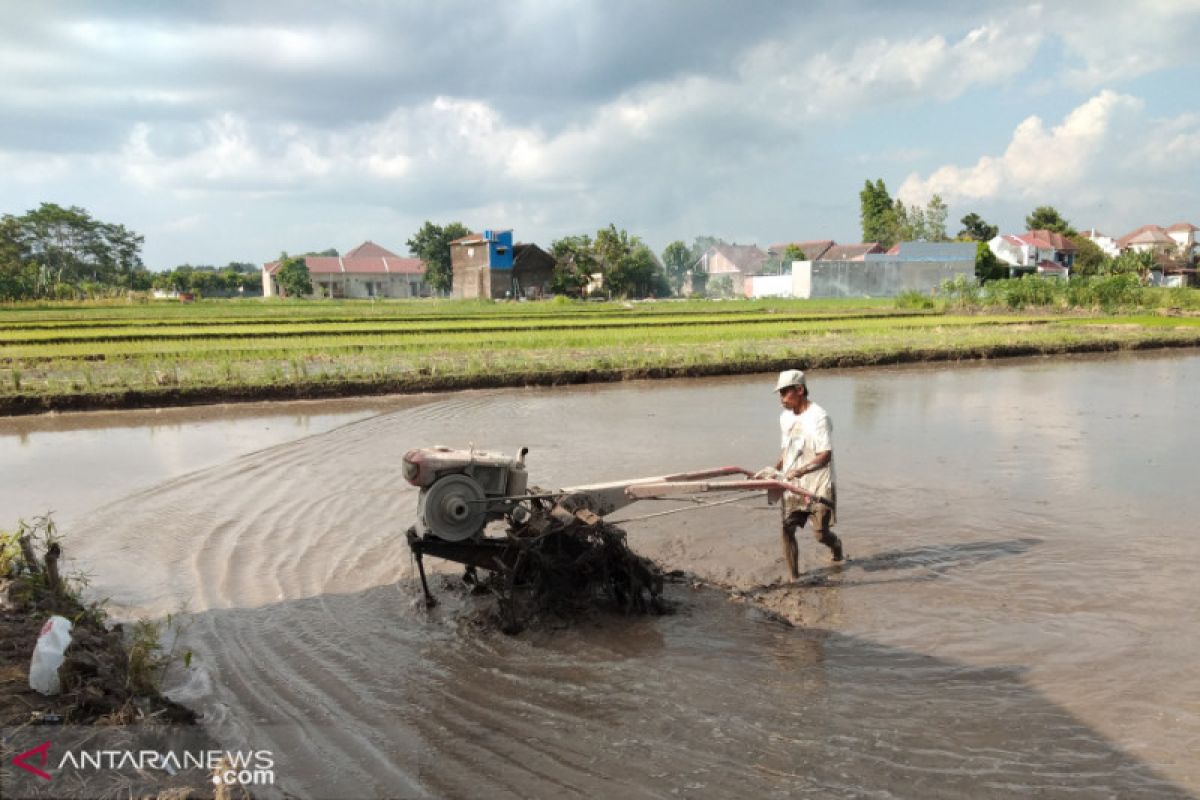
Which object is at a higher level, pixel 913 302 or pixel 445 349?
pixel 913 302

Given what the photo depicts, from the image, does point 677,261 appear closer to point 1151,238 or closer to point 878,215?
point 878,215

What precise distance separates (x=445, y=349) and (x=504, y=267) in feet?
125

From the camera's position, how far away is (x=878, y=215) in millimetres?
69125

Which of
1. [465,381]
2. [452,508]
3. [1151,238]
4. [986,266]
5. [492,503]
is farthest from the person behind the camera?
[1151,238]

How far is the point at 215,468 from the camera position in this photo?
8.74 metres

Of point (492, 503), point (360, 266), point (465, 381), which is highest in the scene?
→ point (360, 266)

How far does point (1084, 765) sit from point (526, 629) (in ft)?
8.91

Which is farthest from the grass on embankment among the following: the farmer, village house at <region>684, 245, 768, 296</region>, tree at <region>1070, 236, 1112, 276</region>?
village house at <region>684, 245, 768, 296</region>

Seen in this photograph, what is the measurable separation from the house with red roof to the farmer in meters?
68.0

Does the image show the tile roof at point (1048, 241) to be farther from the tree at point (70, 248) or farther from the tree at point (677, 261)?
the tree at point (70, 248)

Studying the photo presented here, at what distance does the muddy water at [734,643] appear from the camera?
3271 millimetres

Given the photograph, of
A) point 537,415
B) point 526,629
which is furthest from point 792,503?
point 537,415

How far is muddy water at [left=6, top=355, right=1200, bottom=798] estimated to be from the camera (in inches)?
129

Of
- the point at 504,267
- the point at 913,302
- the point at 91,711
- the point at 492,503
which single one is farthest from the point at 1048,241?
the point at 91,711
